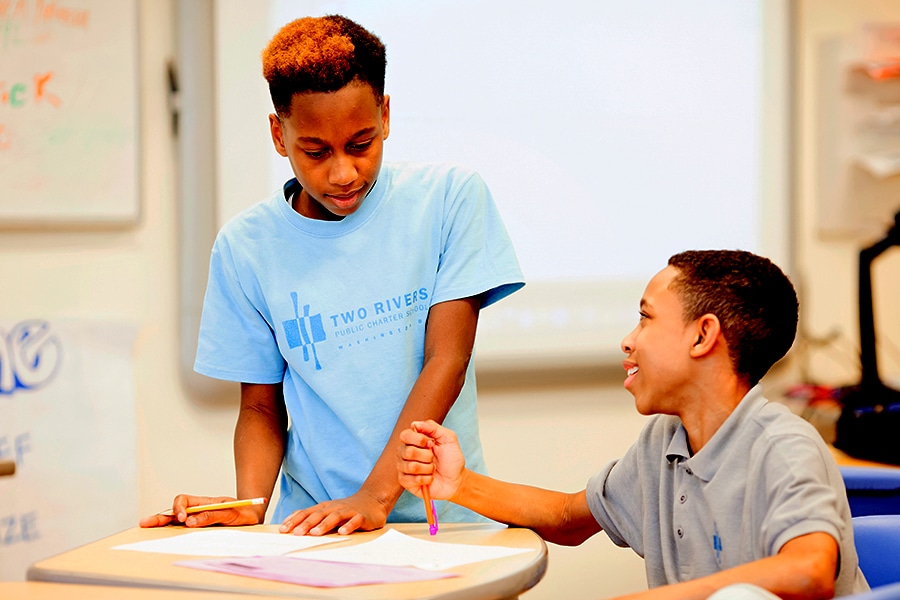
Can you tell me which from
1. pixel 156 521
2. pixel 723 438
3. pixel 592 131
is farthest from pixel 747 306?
pixel 592 131

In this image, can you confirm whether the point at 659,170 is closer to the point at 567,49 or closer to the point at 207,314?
the point at 567,49

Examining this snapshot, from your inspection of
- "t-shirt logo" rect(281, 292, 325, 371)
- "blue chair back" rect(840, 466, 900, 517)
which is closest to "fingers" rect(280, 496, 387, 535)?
"t-shirt logo" rect(281, 292, 325, 371)

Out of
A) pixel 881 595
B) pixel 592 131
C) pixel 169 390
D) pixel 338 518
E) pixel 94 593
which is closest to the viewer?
pixel 881 595

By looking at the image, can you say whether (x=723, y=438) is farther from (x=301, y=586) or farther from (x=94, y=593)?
(x=94, y=593)

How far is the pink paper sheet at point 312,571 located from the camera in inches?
40.2

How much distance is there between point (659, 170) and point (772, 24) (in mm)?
519

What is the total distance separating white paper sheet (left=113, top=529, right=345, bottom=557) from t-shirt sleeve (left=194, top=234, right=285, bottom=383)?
28cm

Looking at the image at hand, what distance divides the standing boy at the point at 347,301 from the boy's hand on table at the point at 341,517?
0.01 metres

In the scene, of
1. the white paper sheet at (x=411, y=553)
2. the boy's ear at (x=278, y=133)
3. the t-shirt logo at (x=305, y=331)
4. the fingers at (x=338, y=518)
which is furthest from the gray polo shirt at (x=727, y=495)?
the boy's ear at (x=278, y=133)

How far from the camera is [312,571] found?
41.8 inches

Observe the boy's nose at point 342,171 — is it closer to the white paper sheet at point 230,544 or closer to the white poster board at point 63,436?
the white paper sheet at point 230,544

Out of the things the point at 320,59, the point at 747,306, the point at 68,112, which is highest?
the point at 68,112

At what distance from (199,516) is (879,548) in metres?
0.94

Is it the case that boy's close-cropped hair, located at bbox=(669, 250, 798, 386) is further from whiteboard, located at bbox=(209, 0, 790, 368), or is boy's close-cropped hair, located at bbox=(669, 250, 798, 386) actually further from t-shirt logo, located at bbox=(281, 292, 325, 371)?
whiteboard, located at bbox=(209, 0, 790, 368)
